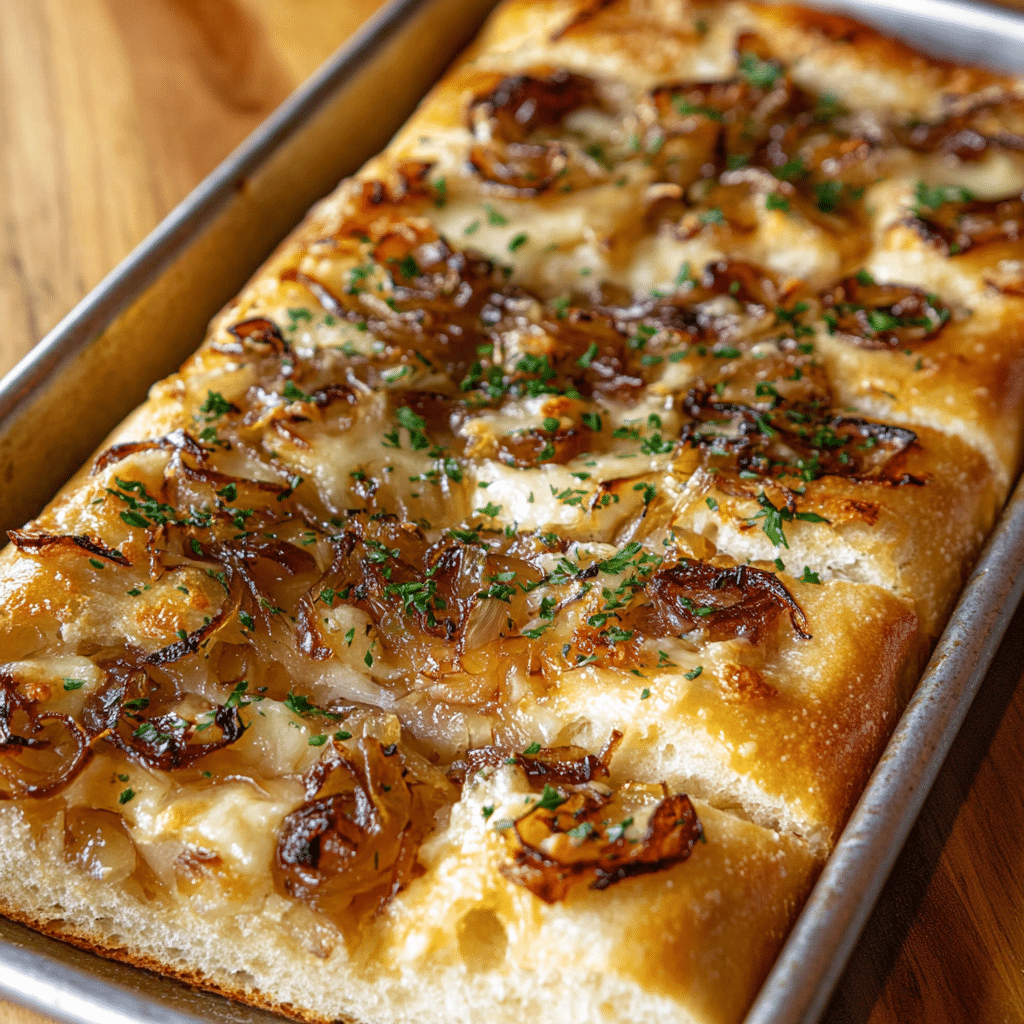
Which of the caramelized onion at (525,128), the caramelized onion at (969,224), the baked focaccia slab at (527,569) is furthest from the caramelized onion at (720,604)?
the caramelized onion at (525,128)

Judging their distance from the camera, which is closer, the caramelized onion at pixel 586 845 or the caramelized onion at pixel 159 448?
the caramelized onion at pixel 586 845

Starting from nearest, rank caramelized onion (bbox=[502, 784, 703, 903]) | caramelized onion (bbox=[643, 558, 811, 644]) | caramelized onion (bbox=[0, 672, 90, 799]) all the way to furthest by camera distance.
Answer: caramelized onion (bbox=[502, 784, 703, 903]), caramelized onion (bbox=[0, 672, 90, 799]), caramelized onion (bbox=[643, 558, 811, 644])

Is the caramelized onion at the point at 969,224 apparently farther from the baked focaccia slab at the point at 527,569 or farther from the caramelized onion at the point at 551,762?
the caramelized onion at the point at 551,762

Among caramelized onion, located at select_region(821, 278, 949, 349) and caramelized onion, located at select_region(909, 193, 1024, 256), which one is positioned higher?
caramelized onion, located at select_region(909, 193, 1024, 256)

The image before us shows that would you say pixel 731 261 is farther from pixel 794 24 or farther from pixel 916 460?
pixel 794 24

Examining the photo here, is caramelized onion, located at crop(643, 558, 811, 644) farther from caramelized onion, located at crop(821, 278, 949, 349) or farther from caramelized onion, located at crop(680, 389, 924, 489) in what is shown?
caramelized onion, located at crop(821, 278, 949, 349)

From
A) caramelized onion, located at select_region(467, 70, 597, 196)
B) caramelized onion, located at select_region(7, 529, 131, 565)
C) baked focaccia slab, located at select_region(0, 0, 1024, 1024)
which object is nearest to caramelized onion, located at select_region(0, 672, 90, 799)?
baked focaccia slab, located at select_region(0, 0, 1024, 1024)

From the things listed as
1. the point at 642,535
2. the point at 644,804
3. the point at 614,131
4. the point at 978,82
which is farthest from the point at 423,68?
the point at 644,804

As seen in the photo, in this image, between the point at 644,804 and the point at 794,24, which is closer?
the point at 644,804
